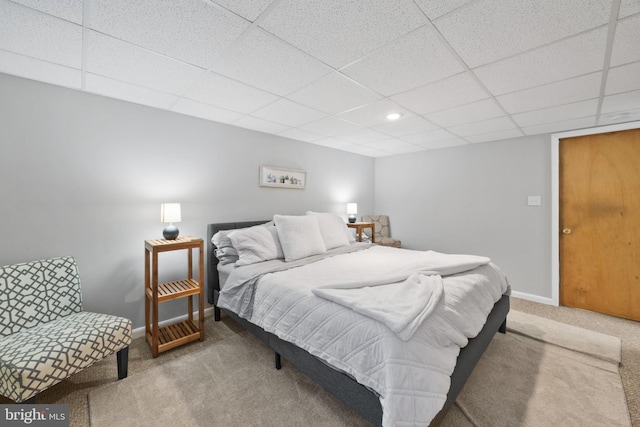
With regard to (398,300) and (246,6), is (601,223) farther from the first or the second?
(246,6)

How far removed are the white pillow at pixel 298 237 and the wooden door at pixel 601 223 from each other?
3208 millimetres

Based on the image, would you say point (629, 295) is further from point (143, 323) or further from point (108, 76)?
point (108, 76)

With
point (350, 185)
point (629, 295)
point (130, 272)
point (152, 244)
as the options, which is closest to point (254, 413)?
point (152, 244)

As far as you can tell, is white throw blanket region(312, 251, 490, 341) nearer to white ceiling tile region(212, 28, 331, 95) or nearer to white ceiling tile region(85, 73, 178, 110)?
white ceiling tile region(212, 28, 331, 95)

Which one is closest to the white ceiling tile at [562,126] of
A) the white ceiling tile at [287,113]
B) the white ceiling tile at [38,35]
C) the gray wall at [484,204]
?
the gray wall at [484,204]

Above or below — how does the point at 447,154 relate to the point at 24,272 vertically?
above

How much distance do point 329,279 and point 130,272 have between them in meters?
1.98

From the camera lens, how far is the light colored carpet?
1.58 metres

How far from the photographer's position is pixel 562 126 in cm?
308

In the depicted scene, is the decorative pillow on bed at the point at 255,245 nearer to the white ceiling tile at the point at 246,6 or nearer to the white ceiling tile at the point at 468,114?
the white ceiling tile at the point at 246,6

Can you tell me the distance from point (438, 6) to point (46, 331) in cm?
304

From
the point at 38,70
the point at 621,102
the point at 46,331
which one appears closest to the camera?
the point at 46,331

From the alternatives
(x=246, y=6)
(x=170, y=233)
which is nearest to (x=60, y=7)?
(x=246, y=6)

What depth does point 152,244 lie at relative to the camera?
2.24 m
